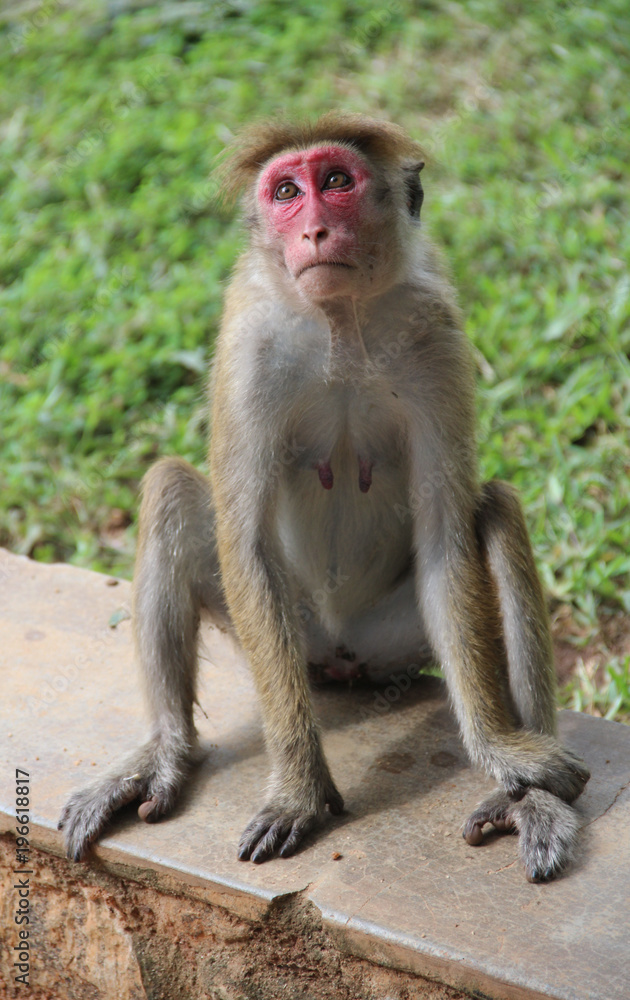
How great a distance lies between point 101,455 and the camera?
5.87 metres

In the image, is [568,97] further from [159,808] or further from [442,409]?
[159,808]

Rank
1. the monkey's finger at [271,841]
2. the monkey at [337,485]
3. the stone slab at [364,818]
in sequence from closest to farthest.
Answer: the stone slab at [364,818]
the monkey's finger at [271,841]
the monkey at [337,485]

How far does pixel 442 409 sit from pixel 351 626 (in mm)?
858

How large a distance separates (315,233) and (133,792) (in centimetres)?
168

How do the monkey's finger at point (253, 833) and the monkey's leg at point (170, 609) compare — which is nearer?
the monkey's finger at point (253, 833)

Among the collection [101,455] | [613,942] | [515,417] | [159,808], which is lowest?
[101,455]

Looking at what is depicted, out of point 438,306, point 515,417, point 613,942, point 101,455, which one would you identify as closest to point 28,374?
point 101,455

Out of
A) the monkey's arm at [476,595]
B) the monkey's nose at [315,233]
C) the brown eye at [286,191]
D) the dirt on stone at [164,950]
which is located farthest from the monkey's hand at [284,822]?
the brown eye at [286,191]

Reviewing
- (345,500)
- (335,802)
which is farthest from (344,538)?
(335,802)

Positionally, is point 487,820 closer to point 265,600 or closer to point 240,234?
point 265,600

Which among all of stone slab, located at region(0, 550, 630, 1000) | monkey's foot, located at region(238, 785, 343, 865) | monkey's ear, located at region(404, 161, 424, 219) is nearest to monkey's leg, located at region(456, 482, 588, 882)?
stone slab, located at region(0, 550, 630, 1000)

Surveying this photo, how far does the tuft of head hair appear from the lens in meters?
3.20

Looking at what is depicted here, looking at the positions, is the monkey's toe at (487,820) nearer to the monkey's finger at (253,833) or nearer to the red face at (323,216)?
the monkey's finger at (253,833)

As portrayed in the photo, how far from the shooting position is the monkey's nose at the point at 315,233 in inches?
117
